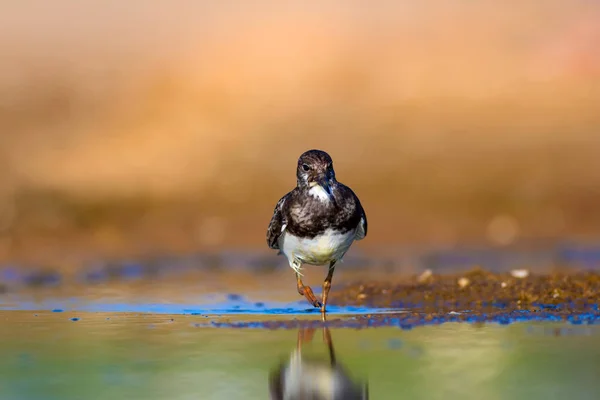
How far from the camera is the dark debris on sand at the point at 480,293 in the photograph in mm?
14734

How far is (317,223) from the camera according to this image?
561 inches

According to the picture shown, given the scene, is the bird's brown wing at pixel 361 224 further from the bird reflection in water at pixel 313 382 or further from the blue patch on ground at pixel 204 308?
the bird reflection in water at pixel 313 382

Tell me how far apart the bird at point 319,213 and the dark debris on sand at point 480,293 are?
1314mm

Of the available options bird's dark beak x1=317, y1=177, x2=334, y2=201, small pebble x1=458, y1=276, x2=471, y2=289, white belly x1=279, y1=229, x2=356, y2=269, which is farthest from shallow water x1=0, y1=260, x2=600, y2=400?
small pebble x1=458, y1=276, x2=471, y2=289

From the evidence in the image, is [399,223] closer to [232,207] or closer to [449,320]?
[232,207]

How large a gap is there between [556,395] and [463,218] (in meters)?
18.8

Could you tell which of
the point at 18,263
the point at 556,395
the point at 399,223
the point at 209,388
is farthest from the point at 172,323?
the point at 399,223

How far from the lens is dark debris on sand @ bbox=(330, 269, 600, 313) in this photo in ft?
48.3

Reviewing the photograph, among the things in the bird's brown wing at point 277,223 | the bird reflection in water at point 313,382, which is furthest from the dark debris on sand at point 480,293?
the bird reflection in water at point 313,382

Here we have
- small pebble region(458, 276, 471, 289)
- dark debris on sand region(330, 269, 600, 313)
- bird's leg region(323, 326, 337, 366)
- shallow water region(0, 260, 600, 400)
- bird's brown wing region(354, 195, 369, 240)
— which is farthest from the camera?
small pebble region(458, 276, 471, 289)

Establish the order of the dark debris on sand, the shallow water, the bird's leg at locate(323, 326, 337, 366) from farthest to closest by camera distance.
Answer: the dark debris on sand, the bird's leg at locate(323, 326, 337, 366), the shallow water

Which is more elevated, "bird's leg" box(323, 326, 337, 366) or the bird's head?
the bird's head

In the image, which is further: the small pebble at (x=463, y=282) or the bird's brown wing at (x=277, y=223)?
the small pebble at (x=463, y=282)

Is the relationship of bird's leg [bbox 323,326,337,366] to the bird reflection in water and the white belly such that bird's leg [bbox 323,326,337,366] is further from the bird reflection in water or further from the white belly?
the white belly
